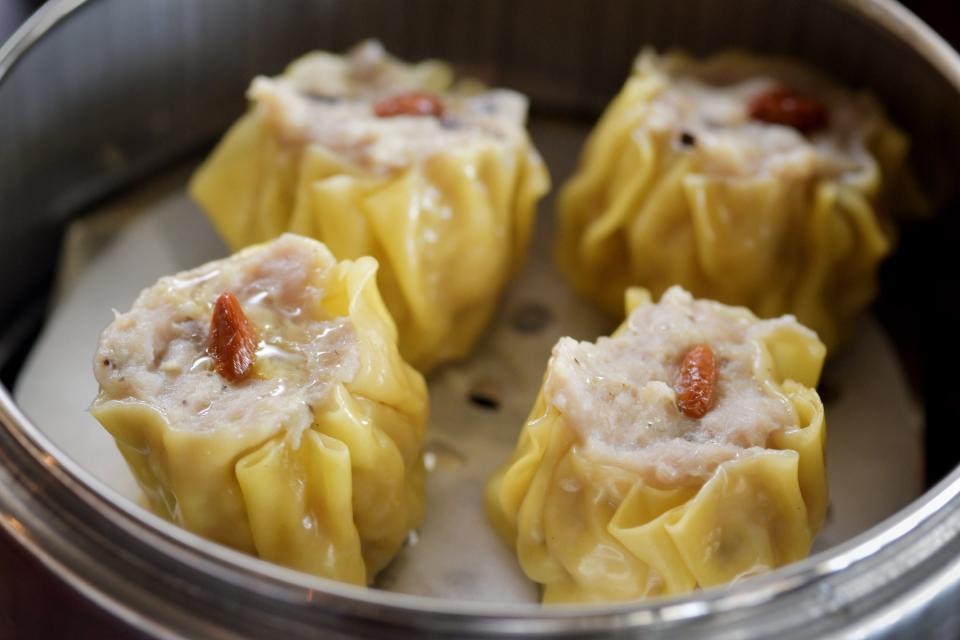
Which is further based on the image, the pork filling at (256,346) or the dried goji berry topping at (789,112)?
the dried goji berry topping at (789,112)

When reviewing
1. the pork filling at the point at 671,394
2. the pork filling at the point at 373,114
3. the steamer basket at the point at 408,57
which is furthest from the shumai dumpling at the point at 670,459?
the pork filling at the point at 373,114

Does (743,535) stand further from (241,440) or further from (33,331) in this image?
(33,331)

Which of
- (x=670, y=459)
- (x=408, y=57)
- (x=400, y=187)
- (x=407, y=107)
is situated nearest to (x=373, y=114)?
(x=407, y=107)

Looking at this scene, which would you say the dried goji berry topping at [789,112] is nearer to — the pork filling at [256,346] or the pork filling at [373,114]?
the pork filling at [373,114]

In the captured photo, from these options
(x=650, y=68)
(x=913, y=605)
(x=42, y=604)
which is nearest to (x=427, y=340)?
(x=650, y=68)

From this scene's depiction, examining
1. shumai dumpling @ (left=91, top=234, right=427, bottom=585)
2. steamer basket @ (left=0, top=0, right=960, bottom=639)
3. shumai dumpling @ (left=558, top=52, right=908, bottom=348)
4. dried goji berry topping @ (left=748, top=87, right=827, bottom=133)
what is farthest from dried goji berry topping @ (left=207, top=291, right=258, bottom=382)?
dried goji berry topping @ (left=748, top=87, right=827, bottom=133)

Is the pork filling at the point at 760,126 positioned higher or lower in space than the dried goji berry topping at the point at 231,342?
higher
